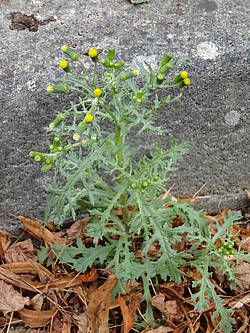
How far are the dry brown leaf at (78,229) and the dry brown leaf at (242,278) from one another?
807 mm

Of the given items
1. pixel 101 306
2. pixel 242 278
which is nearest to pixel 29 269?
pixel 101 306

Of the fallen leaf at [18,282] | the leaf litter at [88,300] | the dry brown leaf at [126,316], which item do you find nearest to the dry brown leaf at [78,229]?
the leaf litter at [88,300]

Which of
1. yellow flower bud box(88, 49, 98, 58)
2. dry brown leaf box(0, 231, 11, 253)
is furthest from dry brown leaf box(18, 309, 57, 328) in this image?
yellow flower bud box(88, 49, 98, 58)

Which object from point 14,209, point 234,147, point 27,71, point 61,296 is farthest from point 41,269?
point 234,147

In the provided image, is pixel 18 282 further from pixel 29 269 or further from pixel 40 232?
pixel 40 232

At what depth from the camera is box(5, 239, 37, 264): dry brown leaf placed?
255cm

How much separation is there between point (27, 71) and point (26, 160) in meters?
0.42

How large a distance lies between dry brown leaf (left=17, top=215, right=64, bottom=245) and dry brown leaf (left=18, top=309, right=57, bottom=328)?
0.38 metres

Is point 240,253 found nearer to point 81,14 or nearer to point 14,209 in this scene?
point 14,209

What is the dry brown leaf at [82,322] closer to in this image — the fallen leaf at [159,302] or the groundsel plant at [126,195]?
the groundsel plant at [126,195]

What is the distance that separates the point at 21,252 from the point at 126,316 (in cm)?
64

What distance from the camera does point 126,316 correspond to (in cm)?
233

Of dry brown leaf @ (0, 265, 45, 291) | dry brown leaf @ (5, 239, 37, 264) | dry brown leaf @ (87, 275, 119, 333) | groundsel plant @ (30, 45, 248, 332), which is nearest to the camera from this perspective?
groundsel plant @ (30, 45, 248, 332)

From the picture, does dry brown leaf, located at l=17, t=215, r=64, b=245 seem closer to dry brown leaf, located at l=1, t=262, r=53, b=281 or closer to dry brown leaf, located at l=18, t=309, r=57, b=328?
dry brown leaf, located at l=1, t=262, r=53, b=281
